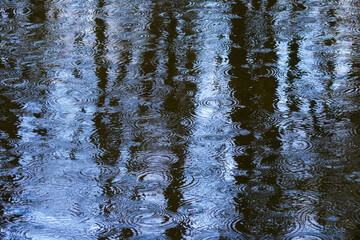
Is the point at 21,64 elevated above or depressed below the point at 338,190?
above

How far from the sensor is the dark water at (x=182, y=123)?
369 cm

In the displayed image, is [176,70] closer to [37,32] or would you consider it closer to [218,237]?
[37,32]

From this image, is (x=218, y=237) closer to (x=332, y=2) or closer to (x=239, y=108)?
(x=239, y=108)

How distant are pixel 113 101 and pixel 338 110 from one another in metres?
2.20

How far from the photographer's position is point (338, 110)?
16.5 ft

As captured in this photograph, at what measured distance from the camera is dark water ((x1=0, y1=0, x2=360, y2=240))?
3691 mm

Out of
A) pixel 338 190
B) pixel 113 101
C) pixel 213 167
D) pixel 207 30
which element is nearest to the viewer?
pixel 338 190

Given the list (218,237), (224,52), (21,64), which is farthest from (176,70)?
(218,237)

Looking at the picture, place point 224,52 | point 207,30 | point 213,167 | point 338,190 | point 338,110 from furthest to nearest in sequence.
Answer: point 207,30 < point 224,52 < point 338,110 < point 213,167 < point 338,190

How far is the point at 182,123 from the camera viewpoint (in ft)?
16.2

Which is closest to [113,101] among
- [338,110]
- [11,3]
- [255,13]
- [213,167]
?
[213,167]

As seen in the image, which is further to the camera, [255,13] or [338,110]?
[255,13]

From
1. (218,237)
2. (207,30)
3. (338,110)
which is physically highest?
(207,30)

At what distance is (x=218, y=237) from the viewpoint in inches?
136
